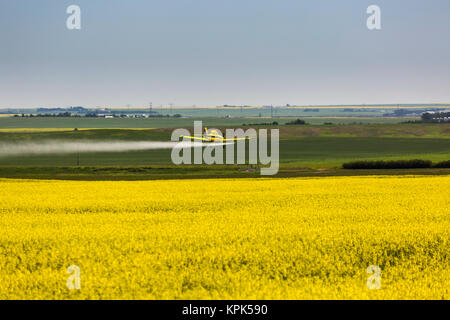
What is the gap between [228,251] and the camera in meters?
17.1

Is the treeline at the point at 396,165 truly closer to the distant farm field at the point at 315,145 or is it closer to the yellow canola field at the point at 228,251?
the distant farm field at the point at 315,145

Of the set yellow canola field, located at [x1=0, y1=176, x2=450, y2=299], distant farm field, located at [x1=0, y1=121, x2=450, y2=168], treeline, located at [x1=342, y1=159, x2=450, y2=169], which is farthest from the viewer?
distant farm field, located at [x1=0, y1=121, x2=450, y2=168]

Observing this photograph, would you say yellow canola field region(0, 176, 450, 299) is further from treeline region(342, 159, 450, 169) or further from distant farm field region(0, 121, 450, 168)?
distant farm field region(0, 121, 450, 168)

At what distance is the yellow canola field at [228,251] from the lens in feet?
48.4

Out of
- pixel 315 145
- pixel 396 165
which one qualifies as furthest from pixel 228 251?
pixel 315 145

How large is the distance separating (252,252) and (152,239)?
12.1 feet

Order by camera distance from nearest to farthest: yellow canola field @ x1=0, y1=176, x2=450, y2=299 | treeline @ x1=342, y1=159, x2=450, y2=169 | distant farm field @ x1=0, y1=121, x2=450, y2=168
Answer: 1. yellow canola field @ x1=0, y1=176, x2=450, y2=299
2. treeline @ x1=342, y1=159, x2=450, y2=169
3. distant farm field @ x1=0, y1=121, x2=450, y2=168

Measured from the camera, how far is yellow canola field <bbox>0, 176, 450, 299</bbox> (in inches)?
580

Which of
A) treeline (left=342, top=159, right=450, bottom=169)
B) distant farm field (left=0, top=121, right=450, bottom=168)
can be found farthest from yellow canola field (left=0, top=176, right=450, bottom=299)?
distant farm field (left=0, top=121, right=450, bottom=168)

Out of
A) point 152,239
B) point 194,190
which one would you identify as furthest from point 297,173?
point 152,239

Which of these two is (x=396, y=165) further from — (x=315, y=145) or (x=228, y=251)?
(x=228, y=251)

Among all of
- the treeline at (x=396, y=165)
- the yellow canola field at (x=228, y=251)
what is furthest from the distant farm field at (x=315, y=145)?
the yellow canola field at (x=228, y=251)

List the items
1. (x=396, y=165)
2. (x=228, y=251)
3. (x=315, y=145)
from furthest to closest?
(x=315, y=145) < (x=396, y=165) < (x=228, y=251)
